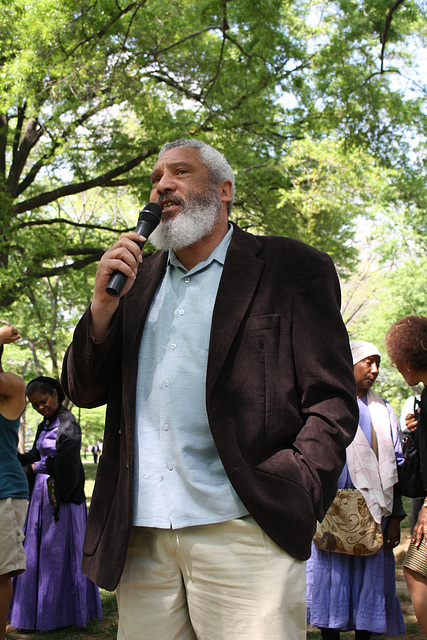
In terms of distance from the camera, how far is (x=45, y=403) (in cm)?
699

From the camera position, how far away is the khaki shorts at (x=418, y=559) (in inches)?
165

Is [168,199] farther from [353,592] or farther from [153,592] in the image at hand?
[353,592]

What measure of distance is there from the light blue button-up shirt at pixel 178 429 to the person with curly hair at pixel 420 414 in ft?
8.38

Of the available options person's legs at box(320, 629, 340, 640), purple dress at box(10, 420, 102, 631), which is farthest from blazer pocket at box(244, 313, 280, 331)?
purple dress at box(10, 420, 102, 631)

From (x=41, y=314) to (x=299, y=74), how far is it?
10.3m

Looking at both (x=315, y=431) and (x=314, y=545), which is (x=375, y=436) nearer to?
(x=314, y=545)

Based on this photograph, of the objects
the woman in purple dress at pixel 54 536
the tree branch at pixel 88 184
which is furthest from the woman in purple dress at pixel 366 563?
the tree branch at pixel 88 184

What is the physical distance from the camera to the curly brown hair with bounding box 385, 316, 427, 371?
4.61 m

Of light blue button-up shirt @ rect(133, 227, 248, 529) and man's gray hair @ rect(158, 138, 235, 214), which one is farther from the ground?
man's gray hair @ rect(158, 138, 235, 214)

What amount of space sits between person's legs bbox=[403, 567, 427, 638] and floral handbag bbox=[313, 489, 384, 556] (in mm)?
660

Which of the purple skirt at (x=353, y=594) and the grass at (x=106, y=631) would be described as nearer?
the purple skirt at (x=353, y=594)

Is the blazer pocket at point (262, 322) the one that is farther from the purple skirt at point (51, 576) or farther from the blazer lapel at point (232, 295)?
the purple skirt at point (51, 576)

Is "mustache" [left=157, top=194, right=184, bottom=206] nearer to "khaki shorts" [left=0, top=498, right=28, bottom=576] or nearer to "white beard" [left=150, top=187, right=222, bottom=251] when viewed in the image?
"white beard" [left=150, top=187, right=222, bottom=251]

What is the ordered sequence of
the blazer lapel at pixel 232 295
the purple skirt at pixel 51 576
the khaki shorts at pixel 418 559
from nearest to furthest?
1. the blazer lapel at pixel 232 295
2. the khaki shorts at pixel 418 559
3. the purple skirt at pixel 51 576
